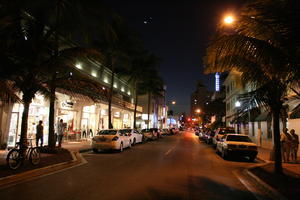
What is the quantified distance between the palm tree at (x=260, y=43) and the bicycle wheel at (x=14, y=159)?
25.3 feet

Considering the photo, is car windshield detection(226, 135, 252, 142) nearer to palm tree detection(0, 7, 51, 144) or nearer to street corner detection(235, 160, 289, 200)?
street corner detection(235, 160, 289, 200)

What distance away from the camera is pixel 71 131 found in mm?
24906

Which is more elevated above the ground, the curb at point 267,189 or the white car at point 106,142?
the white car at point 106,142

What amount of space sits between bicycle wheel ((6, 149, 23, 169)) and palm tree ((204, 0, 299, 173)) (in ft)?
25.3

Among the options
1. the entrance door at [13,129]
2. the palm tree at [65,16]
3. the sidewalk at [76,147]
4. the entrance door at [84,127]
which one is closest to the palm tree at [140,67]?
the entrance door at [84,127]

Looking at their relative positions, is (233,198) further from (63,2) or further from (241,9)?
(63,2)

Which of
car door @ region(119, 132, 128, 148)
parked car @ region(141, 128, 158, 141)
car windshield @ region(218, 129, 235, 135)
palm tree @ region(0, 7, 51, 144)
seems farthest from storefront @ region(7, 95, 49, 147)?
car windshield @ region(218, 129, 235, 135)

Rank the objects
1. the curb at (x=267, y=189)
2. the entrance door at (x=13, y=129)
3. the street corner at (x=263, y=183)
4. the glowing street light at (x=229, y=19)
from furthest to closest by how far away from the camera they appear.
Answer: the entrance door at (x=13, y=129)
the street corner at (x=263, y=183)
the curb at (x=267, y=189)
the glowing street light at (x=229, y=19)

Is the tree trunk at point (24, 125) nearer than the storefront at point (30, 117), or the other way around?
the tree trunk at point (24, 125)

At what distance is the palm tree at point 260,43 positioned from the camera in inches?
221

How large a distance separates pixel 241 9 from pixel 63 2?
24.5 feet

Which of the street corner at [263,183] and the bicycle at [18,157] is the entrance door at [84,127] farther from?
the street corner at [263,183]

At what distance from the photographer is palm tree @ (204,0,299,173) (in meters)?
5.62

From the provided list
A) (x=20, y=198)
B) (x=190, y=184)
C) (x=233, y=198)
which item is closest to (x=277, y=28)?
(x=233, y=198)
